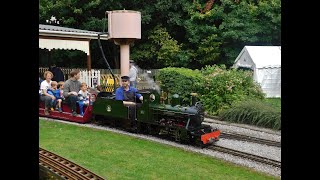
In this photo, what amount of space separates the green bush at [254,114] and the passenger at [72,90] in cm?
210

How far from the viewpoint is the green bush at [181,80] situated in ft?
21.2

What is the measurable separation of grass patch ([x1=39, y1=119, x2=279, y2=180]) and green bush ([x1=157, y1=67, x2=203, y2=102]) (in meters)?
2.39

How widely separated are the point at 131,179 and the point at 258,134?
2.31m

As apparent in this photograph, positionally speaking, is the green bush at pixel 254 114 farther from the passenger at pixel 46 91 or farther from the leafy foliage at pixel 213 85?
the passenger at pixel 46 91

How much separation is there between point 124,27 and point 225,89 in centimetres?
219

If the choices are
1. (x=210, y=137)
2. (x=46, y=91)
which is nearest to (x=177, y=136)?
(x=210, y=137)

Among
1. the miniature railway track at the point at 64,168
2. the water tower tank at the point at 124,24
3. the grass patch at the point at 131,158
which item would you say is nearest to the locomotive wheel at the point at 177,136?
the grass patch at the point at 131,158

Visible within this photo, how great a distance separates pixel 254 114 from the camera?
17.1 feet

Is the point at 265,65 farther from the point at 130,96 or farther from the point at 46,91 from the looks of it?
the point at 46,91

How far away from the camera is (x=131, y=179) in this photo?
2.69m

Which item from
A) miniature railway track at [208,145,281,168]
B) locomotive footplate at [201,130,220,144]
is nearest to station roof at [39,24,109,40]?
locomotive footplate at [201,130,220,144]
